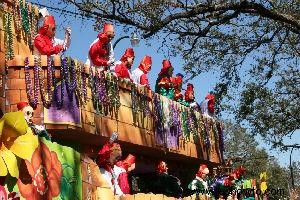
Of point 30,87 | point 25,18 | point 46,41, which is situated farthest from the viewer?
point 25,18

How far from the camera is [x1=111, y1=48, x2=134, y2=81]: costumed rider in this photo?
33.6 feet

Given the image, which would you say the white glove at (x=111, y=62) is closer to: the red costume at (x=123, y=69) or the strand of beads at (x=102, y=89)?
the red costume at (x=123, y=69)

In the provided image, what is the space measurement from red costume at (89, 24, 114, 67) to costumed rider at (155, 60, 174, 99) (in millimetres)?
2842

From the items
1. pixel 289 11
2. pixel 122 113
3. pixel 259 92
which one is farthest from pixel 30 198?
pixel 259 92

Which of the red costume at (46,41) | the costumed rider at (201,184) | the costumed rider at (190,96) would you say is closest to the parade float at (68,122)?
the red costume at (46,41)

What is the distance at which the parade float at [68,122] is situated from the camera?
197 inches

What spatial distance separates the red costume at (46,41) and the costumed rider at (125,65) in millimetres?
1724

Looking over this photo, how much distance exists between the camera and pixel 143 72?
11.5m

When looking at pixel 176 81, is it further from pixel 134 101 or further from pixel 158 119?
pixel 134 101

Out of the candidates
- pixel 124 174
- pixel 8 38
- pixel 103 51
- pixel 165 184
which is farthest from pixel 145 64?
pixel 8 38

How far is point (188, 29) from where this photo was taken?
536 inches

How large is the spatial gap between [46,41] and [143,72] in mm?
3492

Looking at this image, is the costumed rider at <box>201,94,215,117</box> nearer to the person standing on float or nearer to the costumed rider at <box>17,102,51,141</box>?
the person standing on float

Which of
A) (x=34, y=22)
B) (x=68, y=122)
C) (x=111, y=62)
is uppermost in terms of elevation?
(x=34, y=22)
